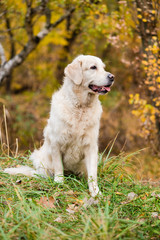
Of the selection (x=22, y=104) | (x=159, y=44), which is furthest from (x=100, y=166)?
(x=22, y=104)

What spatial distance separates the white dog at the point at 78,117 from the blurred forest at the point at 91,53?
0.93 meters

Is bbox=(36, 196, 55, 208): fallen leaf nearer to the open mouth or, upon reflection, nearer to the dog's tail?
the dog's tail

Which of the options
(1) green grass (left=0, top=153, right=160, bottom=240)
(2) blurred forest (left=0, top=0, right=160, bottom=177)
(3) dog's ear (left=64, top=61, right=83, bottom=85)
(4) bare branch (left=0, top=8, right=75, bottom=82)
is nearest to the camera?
(1) green grass (left=0, top=153, right=160, bottom=240)

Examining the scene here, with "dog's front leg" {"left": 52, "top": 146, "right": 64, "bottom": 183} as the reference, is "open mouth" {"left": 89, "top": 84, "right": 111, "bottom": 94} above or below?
above

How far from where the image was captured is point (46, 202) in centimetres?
272

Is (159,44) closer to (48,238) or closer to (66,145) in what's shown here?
(66,145)

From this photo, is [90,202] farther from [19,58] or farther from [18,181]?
[19,58]

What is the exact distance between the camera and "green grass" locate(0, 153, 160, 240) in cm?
203

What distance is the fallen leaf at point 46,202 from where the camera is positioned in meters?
2.62

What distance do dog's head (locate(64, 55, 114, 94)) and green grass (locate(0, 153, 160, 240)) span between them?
0.96 metres

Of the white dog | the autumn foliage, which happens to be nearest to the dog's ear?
the white dog

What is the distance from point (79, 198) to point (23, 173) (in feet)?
3.03

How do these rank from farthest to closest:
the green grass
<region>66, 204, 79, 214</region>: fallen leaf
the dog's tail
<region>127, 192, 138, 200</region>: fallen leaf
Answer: the dog's tail < <region>127, 192, 138, 200</region>: fallen leaf < <region>66, 204, 79, 214</region>: fallen leaf < the green grass

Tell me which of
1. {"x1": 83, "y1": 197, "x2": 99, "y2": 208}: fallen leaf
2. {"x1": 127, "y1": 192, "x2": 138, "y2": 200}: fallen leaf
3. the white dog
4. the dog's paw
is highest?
the white dog
